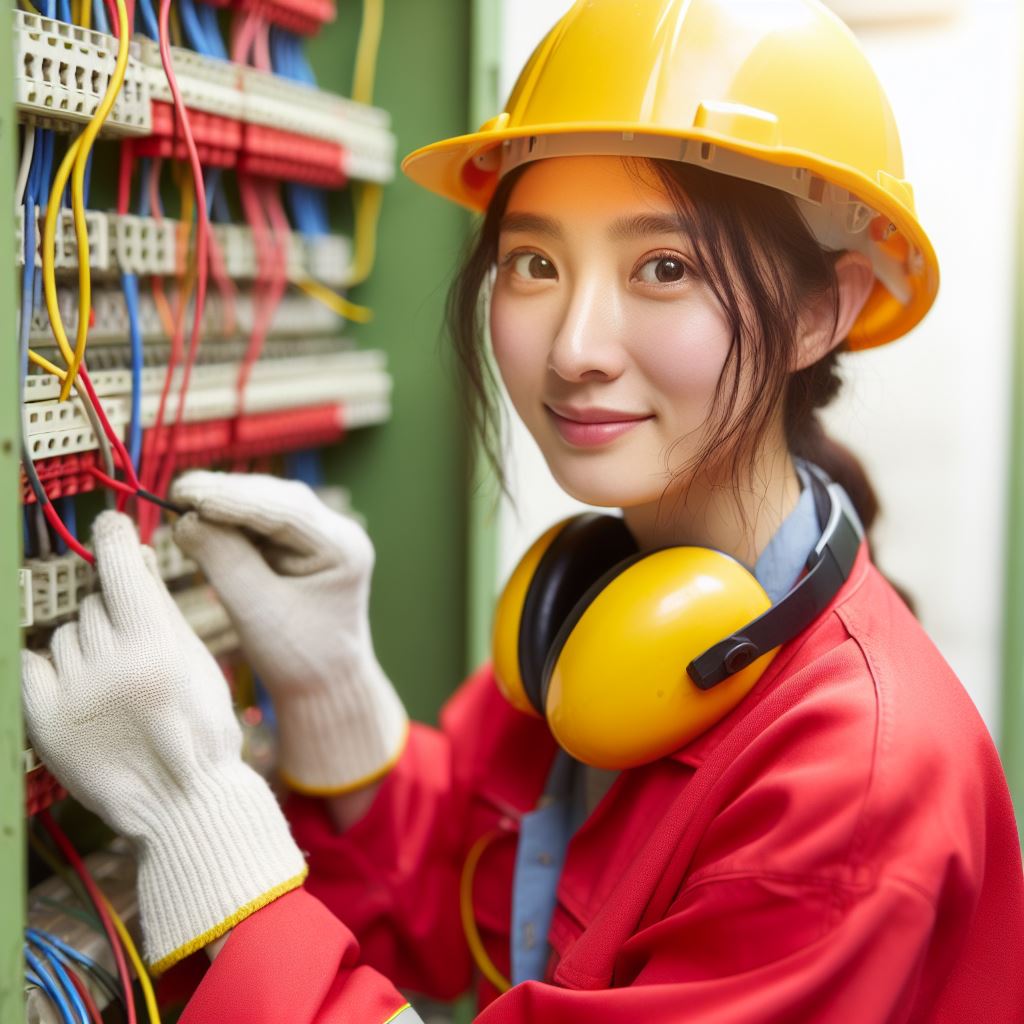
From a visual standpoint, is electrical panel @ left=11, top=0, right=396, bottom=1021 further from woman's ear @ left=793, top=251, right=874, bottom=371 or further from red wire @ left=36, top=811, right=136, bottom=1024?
woman's ear @ left=793, top=251, right=874, bottom=371

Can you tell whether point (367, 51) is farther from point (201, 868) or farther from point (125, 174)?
point (201, 868)

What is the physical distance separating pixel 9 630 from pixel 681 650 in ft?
1.72

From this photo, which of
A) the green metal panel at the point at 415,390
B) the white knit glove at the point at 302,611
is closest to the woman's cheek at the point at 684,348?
the white knit glove at the point at 302,611

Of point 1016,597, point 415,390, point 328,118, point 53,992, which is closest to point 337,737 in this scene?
point 53,992

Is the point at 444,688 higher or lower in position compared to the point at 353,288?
lower

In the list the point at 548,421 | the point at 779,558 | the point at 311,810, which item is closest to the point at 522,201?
the point at 548,421

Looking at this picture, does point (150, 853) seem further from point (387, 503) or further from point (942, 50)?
point (942, 50)

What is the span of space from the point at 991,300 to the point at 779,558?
4.06 feet

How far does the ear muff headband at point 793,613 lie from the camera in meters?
0.97

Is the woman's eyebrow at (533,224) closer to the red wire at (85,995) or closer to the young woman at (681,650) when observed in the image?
the young woman at (681,650)

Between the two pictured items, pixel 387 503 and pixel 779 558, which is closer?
pixel 779 558

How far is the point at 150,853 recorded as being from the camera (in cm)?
100

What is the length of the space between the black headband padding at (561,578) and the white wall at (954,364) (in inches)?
35.6

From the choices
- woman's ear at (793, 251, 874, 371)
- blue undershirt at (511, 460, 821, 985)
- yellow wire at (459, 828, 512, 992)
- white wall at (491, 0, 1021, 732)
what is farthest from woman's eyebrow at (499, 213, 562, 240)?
white wall at (491, 0, 1021, 732)
